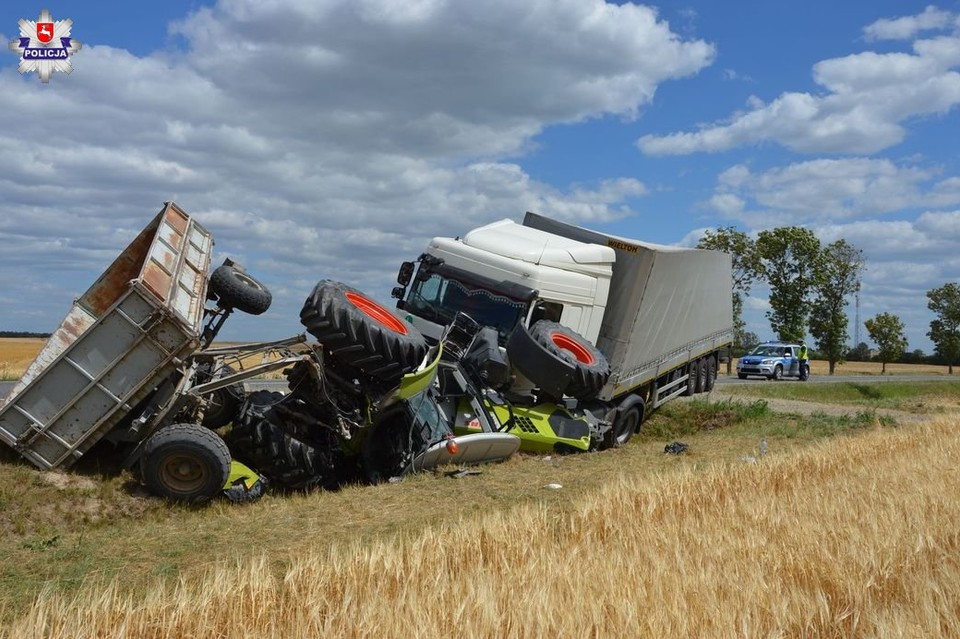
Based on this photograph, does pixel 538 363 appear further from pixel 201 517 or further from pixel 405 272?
pixel 201 517

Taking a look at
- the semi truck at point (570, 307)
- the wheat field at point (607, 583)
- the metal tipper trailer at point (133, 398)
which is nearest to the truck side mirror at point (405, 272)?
the semi truck at point (570, 307)

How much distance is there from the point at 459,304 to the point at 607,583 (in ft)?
25.6

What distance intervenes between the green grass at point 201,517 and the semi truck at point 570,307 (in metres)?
1.23

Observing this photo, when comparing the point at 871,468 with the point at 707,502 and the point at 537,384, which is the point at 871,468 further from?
the point at 537,384

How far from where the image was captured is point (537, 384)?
11031 mm

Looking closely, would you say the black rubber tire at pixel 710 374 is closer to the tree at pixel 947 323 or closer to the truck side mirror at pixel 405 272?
the truck side mirror at pixel 405 272

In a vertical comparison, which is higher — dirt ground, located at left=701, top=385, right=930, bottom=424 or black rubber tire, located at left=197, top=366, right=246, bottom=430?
black rubber tire, located at left=197, top=366, right=246, bottom=430

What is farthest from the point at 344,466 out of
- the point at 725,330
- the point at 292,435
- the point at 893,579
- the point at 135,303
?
the point at 725,330

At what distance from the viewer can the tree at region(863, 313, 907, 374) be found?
58500mm

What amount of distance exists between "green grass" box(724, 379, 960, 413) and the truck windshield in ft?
37.8

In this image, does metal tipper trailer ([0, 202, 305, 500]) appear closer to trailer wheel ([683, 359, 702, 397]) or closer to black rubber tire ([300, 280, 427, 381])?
black rubber tire ([300, 280, 427, 381])

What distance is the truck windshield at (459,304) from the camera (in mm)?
11898

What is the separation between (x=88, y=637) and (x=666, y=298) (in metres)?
11.3

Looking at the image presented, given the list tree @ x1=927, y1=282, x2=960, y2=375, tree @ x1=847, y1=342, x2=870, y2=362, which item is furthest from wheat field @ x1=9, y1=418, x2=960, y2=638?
tree @ x1=847, y1=342, x2=870, y2=362
